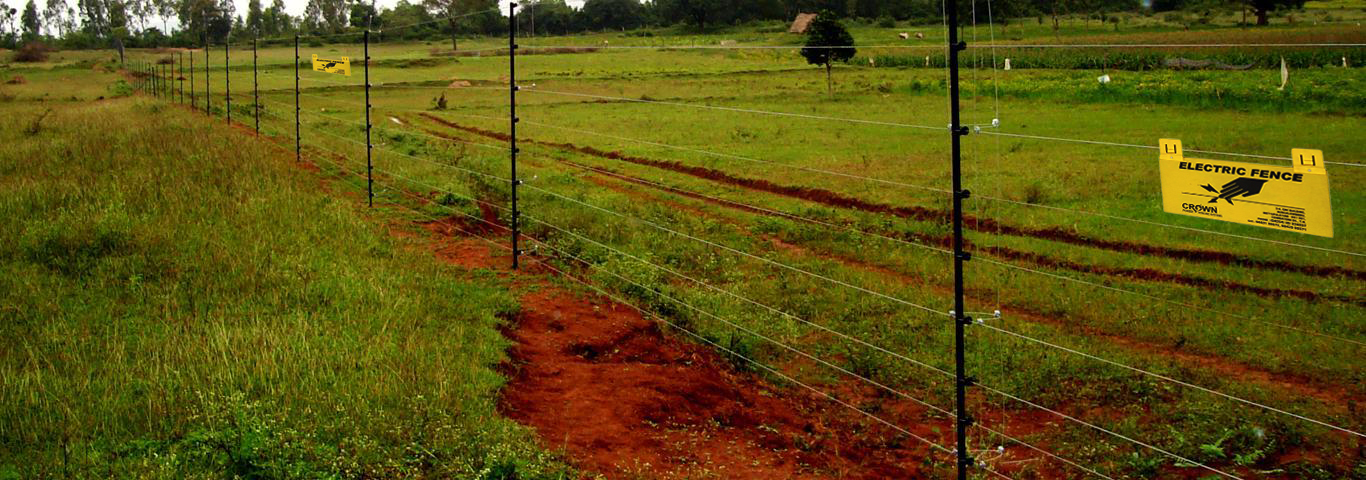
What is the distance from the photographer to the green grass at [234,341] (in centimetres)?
538

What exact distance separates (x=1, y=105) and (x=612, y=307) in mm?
32408

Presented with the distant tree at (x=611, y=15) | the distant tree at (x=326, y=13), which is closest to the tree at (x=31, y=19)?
the distant tree at (x=326, y=13)

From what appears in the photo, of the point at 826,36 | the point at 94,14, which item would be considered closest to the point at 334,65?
the point at 826,36

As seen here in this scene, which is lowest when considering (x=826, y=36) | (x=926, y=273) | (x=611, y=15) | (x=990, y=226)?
(x=926, y=273)

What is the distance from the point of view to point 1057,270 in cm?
1087

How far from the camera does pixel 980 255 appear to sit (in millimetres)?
11625

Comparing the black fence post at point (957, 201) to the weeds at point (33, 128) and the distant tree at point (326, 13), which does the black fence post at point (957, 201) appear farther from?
the distant tree at point (326, 13)

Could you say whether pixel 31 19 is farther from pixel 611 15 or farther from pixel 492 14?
pixel 492 14

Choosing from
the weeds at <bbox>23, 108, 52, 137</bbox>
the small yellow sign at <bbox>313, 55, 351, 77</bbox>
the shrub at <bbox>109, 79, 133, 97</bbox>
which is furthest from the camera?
the shrub at <bbox>109, 79, 133, 97</bbox>

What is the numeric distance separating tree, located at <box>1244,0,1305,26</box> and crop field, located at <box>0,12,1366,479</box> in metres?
1.89

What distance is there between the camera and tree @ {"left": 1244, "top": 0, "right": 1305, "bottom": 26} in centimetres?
2950

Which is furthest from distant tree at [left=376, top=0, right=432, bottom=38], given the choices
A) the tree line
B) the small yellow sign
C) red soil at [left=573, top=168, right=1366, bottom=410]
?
red soil at [left=573, top=168, right=1366, bottom=410]

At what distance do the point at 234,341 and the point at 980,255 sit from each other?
7.83 metres

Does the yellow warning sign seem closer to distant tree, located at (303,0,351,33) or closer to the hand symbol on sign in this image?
the hand symbol on sign
